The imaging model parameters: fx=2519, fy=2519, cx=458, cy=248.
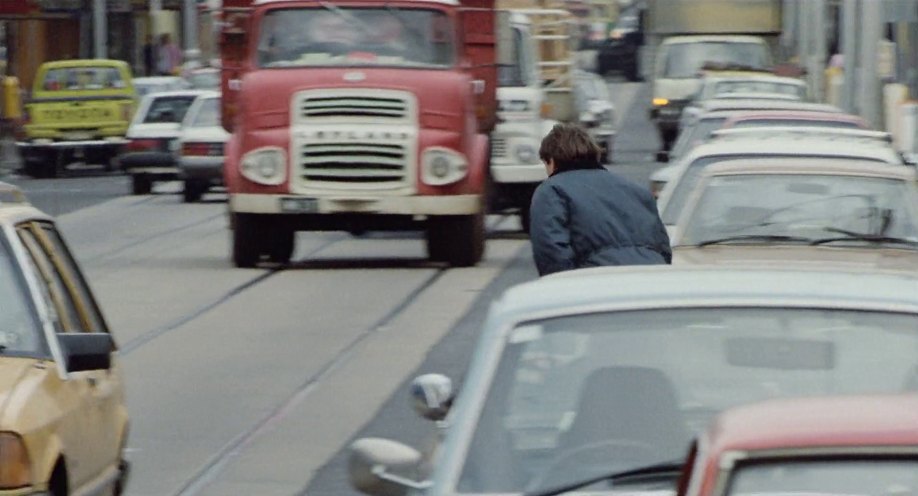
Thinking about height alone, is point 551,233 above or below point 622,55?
above

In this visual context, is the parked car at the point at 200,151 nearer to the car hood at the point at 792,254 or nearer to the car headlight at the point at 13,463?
the car hood at the point at 792,254

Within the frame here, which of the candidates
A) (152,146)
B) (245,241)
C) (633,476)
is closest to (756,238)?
(633,476)

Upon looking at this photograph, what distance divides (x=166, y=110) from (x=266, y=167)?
53.0ft

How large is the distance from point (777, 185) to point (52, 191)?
92.8 feet

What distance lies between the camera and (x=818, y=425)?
→ 4098 millimetres

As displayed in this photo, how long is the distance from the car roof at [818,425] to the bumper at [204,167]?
29.8m

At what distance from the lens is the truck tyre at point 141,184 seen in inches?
1467

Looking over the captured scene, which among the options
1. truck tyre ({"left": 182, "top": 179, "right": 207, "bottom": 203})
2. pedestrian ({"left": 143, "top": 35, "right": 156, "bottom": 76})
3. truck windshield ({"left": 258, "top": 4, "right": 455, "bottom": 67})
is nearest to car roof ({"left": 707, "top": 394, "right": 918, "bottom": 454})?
truck windshield ({"left": 258, "top": 4, "right": 455, "bottom": 67})

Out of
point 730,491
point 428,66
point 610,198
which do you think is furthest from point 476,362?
point 428,66

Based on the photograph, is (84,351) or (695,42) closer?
(84,351)

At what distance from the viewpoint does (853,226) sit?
1153 cm

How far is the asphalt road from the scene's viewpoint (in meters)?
11.8

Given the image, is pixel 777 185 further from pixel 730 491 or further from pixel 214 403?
pixel 730 491

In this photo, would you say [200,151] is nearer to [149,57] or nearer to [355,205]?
[355,205]
